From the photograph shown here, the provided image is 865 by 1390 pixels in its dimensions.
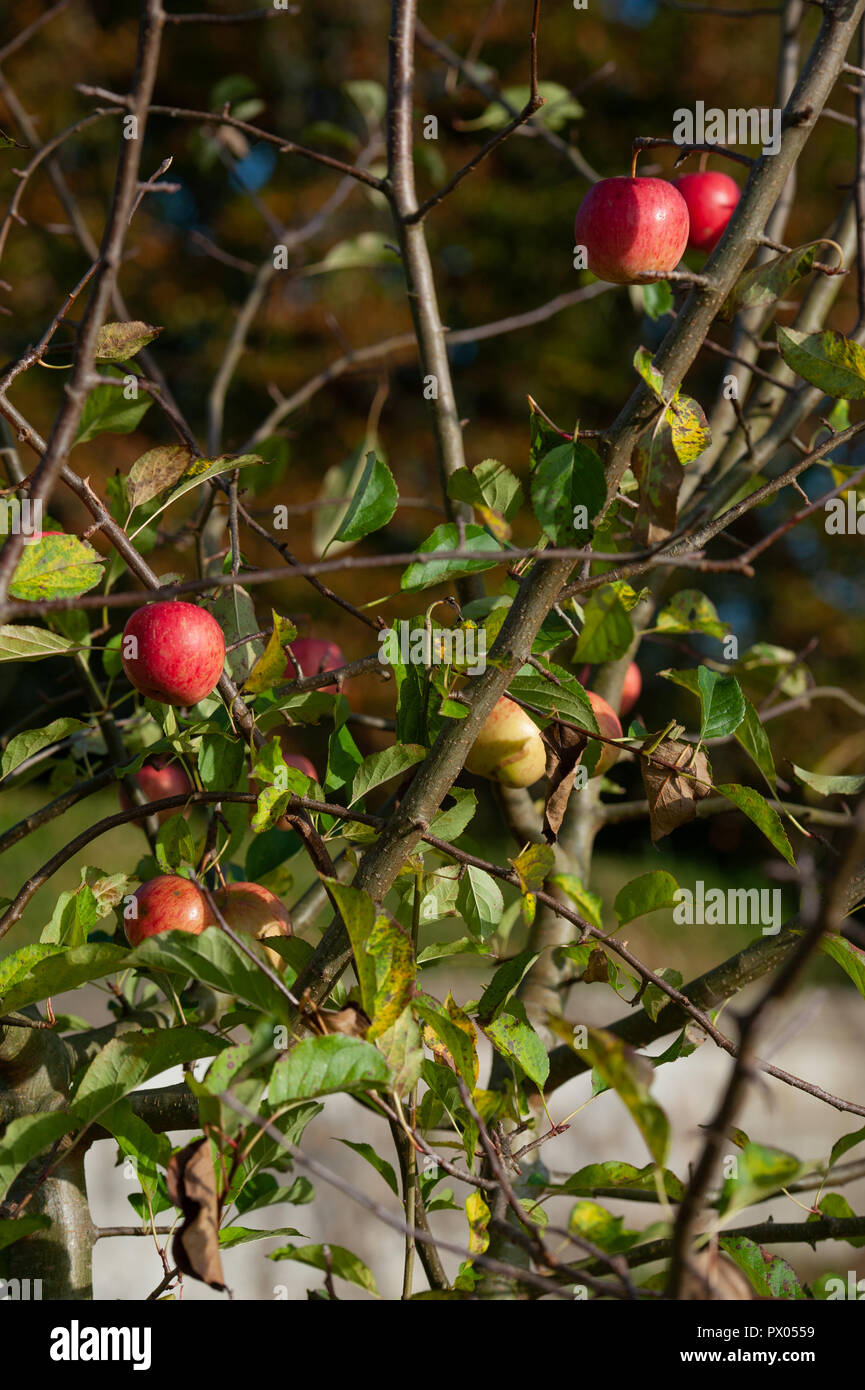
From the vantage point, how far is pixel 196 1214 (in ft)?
1.51

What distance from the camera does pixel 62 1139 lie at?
2.09 ft

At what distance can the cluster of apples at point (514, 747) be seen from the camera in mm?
781

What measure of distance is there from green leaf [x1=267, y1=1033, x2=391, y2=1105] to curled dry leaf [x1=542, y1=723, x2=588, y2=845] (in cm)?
23

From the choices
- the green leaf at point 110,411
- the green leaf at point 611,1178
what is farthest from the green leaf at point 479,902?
the green leaf at point 110,411

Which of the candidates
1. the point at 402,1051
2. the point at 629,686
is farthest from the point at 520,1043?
the point at 629,686

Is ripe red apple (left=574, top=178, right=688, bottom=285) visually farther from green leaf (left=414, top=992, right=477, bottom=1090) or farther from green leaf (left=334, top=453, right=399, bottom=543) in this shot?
green leaf (left=414, top=992, right=477, bottom=1090)

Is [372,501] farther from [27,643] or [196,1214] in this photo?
[196,1214]

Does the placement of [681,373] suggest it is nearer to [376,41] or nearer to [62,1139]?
[62,1139]

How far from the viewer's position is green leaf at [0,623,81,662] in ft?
2.13

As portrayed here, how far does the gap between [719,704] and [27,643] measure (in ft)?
1.33

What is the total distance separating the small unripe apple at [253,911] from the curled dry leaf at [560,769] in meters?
0.19

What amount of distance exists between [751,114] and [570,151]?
585 mm

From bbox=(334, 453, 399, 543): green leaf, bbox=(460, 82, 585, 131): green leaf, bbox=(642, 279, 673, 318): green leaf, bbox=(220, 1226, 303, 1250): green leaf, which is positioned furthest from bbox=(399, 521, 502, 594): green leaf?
bbox=(460, 82, 585, 131): green leaf
